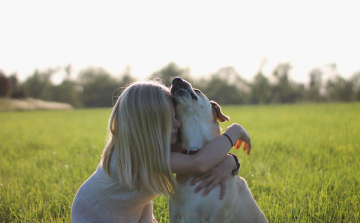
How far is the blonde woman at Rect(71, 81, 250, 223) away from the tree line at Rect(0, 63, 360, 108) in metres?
25.1

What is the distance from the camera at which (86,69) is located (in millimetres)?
36031

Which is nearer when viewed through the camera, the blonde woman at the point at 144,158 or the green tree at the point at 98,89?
the blonde woman at the point at 144,158

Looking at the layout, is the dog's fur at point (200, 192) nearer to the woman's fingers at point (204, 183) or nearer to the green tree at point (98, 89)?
the woman's fingers at point (204, 183)

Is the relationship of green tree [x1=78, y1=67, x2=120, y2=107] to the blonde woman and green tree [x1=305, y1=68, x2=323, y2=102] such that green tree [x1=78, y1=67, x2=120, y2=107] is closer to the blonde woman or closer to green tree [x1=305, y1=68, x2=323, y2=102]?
green tree [x1=305, y1=68, x2=323, y2=102]

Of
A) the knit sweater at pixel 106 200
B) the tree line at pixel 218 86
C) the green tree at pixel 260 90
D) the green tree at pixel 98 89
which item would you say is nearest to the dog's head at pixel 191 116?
the knit sweater at pixel 106 200

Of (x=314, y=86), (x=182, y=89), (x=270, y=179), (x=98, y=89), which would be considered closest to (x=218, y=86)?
(x=314, y=86)

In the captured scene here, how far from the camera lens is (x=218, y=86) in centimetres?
2970

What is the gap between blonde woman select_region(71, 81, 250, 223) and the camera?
1.73m

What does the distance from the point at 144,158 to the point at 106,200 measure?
1.51 ft

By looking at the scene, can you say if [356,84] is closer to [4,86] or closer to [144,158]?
[144,158]

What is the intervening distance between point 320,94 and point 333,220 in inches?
1153

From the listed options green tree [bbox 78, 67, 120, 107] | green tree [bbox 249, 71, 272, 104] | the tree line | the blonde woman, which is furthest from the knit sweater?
green tree [bbox 78, 67, 120, 107]

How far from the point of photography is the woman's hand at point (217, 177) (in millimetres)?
1679

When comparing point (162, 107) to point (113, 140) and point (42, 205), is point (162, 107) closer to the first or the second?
point (113, 140)
